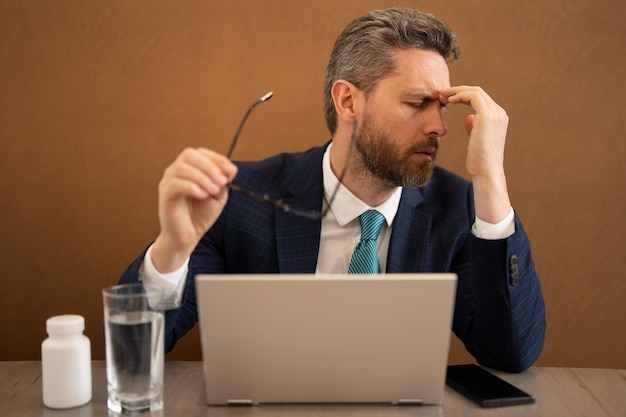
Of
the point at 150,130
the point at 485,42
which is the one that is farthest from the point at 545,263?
the point at 150,130

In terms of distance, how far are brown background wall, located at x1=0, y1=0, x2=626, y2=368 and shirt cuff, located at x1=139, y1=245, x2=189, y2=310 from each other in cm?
76

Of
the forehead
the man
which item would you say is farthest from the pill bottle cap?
the forehead

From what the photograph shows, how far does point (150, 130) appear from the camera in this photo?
6.55 feet

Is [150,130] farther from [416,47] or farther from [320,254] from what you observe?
[416,47]

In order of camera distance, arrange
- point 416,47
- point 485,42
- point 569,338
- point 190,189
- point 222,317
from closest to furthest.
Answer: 1. point 222,317
2. point 190,189
3. point 416,47
4. point 485,42
5. point 569,338

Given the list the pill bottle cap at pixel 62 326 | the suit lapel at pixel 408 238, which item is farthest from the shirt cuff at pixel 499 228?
the pill bottle cap at pixel 62 326

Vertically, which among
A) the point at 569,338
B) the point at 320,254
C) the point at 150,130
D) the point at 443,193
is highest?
the point at 150,130

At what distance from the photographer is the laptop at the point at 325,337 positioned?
0.90 metres

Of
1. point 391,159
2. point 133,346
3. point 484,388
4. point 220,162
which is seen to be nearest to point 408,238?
point 391,159

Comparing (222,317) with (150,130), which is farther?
(150,130)

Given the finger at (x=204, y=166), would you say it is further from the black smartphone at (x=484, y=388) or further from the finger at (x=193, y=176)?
the black smartphone at (x=484, y=388)

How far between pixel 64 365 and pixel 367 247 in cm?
79

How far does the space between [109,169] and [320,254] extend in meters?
0.79

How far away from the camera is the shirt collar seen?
1654 millimetres
